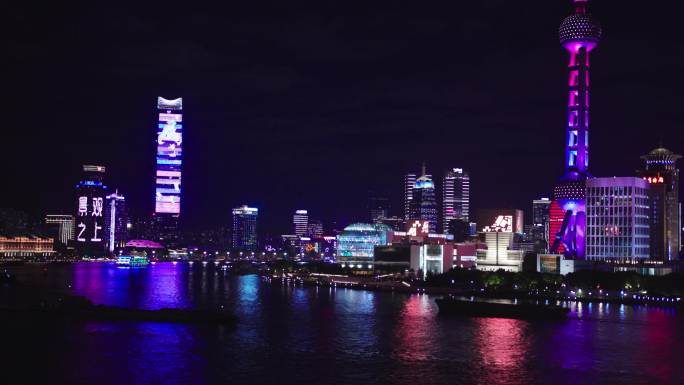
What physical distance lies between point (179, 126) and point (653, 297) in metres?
124

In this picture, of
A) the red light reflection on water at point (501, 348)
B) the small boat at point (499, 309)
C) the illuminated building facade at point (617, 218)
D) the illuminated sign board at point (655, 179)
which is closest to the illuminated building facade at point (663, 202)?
the illuminated sign board at point (655, 179)

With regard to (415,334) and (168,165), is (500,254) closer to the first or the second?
(168,165)

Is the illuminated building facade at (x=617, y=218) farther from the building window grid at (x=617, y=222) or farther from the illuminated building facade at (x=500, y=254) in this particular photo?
the illuminated building facade at (x=500, y=254)

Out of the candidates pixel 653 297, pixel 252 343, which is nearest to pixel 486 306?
pixel 653 297

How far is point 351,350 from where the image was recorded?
49.7m

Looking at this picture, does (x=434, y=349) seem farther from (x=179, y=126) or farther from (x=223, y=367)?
(x=179, y=126)

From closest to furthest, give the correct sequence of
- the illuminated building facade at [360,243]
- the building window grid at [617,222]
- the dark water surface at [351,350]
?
the dark water surface at [351,350]
the building window grid at [617,222]
the illuminated building facade at [360,243]

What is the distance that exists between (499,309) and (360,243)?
78.2 m

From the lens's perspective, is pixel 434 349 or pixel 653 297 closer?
pixel 434 349

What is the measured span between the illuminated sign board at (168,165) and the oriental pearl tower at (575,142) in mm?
90379

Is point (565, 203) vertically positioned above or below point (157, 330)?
above

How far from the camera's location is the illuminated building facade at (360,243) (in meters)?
151

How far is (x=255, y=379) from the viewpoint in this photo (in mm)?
40281

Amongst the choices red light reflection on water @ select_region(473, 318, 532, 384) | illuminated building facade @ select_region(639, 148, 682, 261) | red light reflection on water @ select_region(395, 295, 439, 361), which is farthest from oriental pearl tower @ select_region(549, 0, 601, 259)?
red light reflection on water @ select_region(473, 318, 532, 384)
